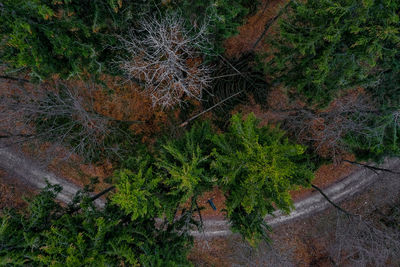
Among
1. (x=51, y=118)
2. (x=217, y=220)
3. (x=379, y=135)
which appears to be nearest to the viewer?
(x=379, y=135)

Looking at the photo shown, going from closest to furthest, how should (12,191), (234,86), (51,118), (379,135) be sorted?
(379,135) → (51,118) → (234,86) → (12,191)

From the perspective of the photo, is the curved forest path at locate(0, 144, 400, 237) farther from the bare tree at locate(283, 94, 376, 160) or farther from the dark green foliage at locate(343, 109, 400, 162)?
the dark green foliage at locate(343, 109, 400, 162)

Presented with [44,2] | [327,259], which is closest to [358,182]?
Answer: [327,259]

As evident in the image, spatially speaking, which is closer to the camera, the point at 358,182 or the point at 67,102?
the point at 67,102

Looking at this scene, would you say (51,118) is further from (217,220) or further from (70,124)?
(217,220)

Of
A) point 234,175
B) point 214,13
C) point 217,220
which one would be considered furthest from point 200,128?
point 217,220

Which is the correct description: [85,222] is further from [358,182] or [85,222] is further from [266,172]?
[358,182]
